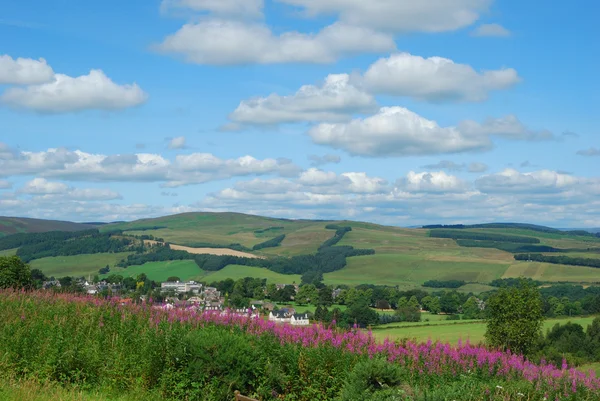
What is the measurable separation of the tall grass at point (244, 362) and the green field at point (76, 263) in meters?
144

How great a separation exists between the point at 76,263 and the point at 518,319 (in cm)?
14202

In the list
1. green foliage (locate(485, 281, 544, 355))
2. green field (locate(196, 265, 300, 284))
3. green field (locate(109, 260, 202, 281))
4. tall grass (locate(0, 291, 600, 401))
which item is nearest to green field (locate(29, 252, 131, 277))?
green field (locate(109, 260, 202, 281))

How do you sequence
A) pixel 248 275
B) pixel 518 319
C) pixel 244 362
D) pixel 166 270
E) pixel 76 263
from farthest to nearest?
1. pixel 76 263
2. pixel 248 275
3. pixel 166 270
4. pixel 518 319
5. pixel 244 362

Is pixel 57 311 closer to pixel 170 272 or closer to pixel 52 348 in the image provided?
pixel 52 348

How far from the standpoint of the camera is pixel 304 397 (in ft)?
38.5

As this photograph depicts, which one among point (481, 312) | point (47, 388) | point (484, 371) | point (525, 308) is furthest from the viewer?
point (481, 312)

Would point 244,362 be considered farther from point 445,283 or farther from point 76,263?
point 76,263

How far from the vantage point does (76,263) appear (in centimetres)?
17000

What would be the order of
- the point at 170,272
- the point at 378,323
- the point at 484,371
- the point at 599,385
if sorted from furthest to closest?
the point at 170,272 < the point at 378,323 < the point at 484,371 < the point at 599,385

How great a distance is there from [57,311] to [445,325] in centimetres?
6674

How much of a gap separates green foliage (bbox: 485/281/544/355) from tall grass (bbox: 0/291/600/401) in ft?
141

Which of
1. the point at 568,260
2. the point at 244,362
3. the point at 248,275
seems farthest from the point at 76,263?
the point at 244,362

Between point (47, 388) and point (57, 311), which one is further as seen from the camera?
point (57, 311)

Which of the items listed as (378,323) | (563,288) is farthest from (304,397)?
(563,288)
